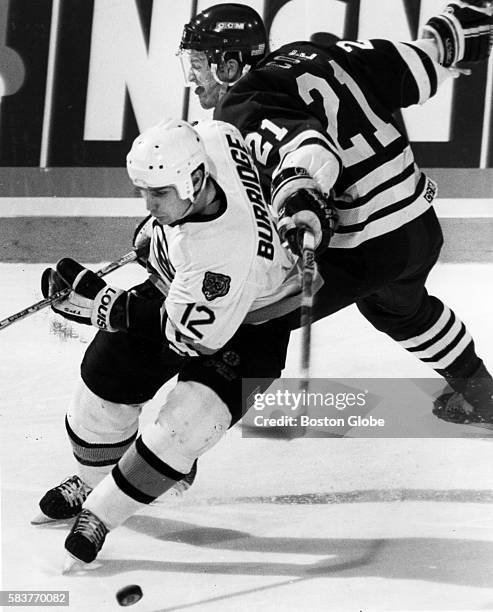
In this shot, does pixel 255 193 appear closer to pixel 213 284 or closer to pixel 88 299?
pixel 213 284

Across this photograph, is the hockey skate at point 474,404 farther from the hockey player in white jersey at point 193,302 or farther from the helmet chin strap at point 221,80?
the helmet chin strap at point 221,80

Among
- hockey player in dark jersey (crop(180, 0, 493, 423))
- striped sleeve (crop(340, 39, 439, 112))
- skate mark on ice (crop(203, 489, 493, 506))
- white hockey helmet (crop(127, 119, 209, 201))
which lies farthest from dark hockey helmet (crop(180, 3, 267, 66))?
skate mark on ice (crop(203, 489, 493, 506))

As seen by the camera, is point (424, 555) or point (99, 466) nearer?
point (424, 555)

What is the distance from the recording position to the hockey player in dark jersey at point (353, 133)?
2352 mm

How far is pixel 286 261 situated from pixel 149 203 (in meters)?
0.29

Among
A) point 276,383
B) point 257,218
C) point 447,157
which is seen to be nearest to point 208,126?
point 257,218

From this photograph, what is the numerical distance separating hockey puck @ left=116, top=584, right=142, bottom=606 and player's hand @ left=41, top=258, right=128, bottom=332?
0.47 meters

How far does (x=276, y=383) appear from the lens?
8.76 feet

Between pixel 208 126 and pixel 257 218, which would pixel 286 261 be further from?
pixel 208 126

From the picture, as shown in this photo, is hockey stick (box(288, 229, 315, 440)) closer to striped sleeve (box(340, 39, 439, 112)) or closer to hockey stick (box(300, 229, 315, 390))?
hockey stick (box(300, 229, 315, 390))

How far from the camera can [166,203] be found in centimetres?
212

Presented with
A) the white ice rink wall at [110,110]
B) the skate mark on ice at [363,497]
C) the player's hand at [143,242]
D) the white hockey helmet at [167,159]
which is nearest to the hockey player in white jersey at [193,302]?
the white hockey helmet at [167,159]

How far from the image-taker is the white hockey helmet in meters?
2.09

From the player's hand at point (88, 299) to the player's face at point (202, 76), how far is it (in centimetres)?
52
